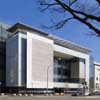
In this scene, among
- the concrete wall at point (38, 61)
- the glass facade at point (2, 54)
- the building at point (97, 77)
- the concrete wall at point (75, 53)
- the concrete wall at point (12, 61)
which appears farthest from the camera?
the building at point (97, 77)

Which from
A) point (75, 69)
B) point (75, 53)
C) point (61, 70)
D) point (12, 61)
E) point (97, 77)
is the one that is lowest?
point (97, 77)

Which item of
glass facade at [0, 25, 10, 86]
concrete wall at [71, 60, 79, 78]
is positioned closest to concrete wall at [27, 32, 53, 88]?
glass facade at [0, 25, 10, 86]

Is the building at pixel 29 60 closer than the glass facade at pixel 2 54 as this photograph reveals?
Yes

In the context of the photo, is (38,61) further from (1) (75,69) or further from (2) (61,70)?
(1) (75,69)

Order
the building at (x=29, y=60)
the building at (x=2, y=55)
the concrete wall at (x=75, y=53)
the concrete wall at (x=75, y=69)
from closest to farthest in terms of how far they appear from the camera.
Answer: the building at (x=29, y=60), the building at (x=2, y=55), the concrete wall at (x=75, y=53), the concrete wall at (x=75, y=69)

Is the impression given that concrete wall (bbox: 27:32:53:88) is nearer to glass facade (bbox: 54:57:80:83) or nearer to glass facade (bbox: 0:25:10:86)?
glass facade (bbox: 0:25:10:86)

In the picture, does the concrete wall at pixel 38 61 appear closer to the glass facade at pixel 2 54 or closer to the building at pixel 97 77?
the glass facade at pixel 2 54

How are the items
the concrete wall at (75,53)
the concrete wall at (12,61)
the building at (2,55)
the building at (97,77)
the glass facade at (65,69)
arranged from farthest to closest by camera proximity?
1. the building at (97,77)
2. the glass facade at (65,69)
3. the concrete wall at (75,53)
4. the building at (2,55)
5. the concrete wall at (12,61)

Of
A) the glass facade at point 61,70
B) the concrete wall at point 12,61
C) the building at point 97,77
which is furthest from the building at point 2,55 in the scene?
the building at point 97,77

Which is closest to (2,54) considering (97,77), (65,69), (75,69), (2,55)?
(2,55)

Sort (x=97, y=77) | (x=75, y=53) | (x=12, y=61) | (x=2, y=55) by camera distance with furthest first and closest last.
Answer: (x=97, y=77), (x=75, y=53), (x=2, y=55), (x=12, y=61)

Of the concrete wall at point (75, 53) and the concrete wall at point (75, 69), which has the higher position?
the concrete wall at point (75, 53)

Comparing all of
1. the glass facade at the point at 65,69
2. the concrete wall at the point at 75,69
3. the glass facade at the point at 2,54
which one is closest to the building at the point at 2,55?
the glass facade at the point at 2,54

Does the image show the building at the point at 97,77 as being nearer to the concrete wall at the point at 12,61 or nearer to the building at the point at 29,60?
the building at the point at 29,60
